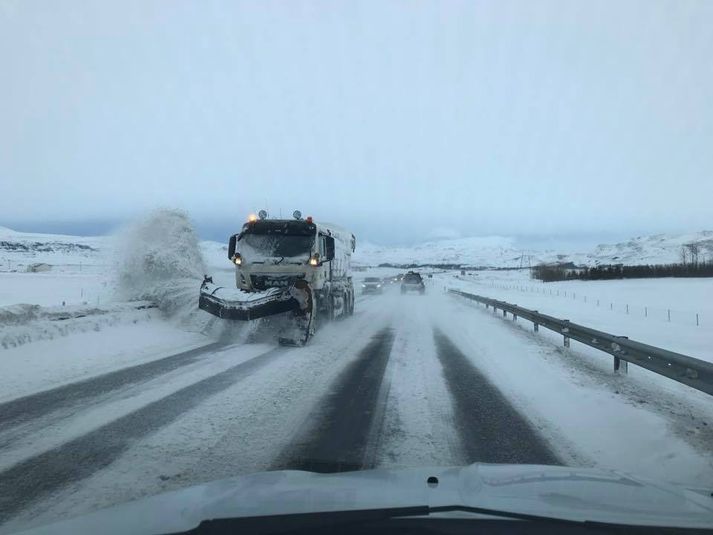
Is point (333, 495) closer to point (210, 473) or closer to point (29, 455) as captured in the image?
point (210, 473)

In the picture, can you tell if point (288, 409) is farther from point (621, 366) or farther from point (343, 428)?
point (621, 366)

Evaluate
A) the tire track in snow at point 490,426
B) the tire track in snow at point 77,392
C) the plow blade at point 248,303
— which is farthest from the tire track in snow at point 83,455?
the plow blade at point 248,303

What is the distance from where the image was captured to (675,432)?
6180 mm

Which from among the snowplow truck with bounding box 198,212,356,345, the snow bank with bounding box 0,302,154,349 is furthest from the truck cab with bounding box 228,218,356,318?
the snow bank with bounding box 0,302,154,349

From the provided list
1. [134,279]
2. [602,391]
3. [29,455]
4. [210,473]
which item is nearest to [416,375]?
[602,391]

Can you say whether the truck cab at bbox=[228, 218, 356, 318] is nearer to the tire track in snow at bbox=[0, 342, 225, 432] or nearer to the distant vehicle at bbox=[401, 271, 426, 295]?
the tire track in snow at bbox=[0, 342, 225, 432]

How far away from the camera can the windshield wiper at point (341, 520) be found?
2801 mm

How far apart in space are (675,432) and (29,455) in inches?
257

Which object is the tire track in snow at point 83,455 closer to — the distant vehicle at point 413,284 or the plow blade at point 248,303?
the plow blade at point 248,303

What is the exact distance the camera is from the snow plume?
56.0 feet

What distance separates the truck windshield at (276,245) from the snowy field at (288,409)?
2.31 m

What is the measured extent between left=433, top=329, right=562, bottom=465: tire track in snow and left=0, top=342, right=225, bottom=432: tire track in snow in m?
4.70

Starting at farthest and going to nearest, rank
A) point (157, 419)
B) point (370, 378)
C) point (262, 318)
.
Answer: point (262, 318), point (370, 378), point (157, 419)

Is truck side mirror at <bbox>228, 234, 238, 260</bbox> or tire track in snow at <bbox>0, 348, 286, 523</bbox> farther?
truck side mirror at <bbox>228, 234, 238, 260</bbox>
